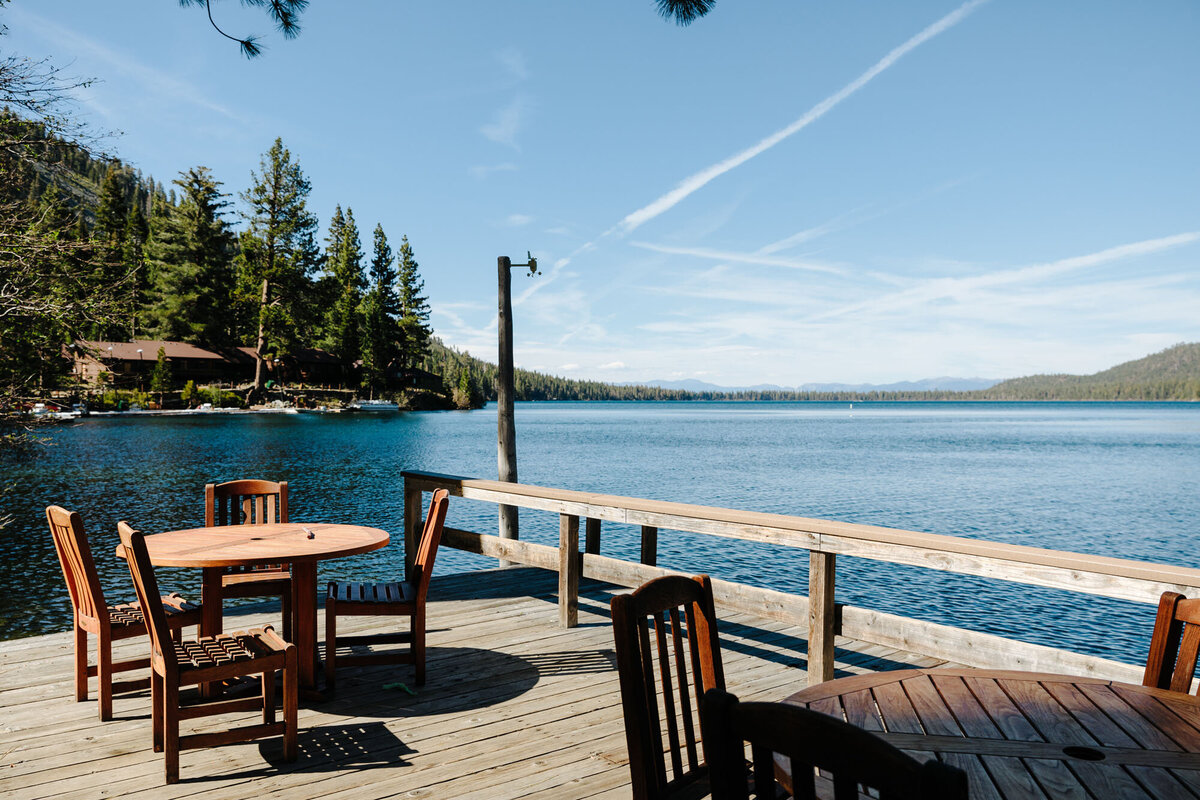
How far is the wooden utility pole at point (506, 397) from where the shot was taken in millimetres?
7105

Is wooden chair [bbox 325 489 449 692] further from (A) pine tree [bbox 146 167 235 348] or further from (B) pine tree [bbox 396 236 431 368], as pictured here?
(B) pine tree [bbox 396 236 431 368]

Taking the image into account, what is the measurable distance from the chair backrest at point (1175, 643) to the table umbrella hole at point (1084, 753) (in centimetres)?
66

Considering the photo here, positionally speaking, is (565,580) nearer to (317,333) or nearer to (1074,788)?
(1074,788)

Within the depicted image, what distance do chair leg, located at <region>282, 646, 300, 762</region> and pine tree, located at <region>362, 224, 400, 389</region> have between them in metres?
64.7

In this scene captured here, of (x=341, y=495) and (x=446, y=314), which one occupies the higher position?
(x=446, y=314)

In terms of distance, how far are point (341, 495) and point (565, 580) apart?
1566 cm

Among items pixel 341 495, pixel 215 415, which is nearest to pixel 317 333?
pixel 215 415

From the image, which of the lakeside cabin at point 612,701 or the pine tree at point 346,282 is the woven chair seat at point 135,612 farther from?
the pine tree at point 346,282

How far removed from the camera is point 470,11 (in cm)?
988

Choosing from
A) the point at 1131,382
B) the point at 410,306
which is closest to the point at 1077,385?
the point at 1131,382

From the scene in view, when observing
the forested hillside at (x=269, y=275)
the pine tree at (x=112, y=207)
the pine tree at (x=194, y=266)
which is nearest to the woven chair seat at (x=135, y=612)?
the forested hillside at (x=269, y=275)

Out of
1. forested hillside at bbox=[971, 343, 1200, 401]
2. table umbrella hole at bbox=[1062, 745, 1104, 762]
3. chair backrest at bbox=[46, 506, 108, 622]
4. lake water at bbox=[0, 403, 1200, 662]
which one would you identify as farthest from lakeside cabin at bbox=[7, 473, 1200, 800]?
forested hillside at bbox=[971, 343, 1200, 401]

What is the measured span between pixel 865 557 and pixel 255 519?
3.81 meters

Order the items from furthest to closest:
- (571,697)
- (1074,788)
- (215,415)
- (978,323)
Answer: (978,323) → (215,415) → (571,697) → (1074,788)
